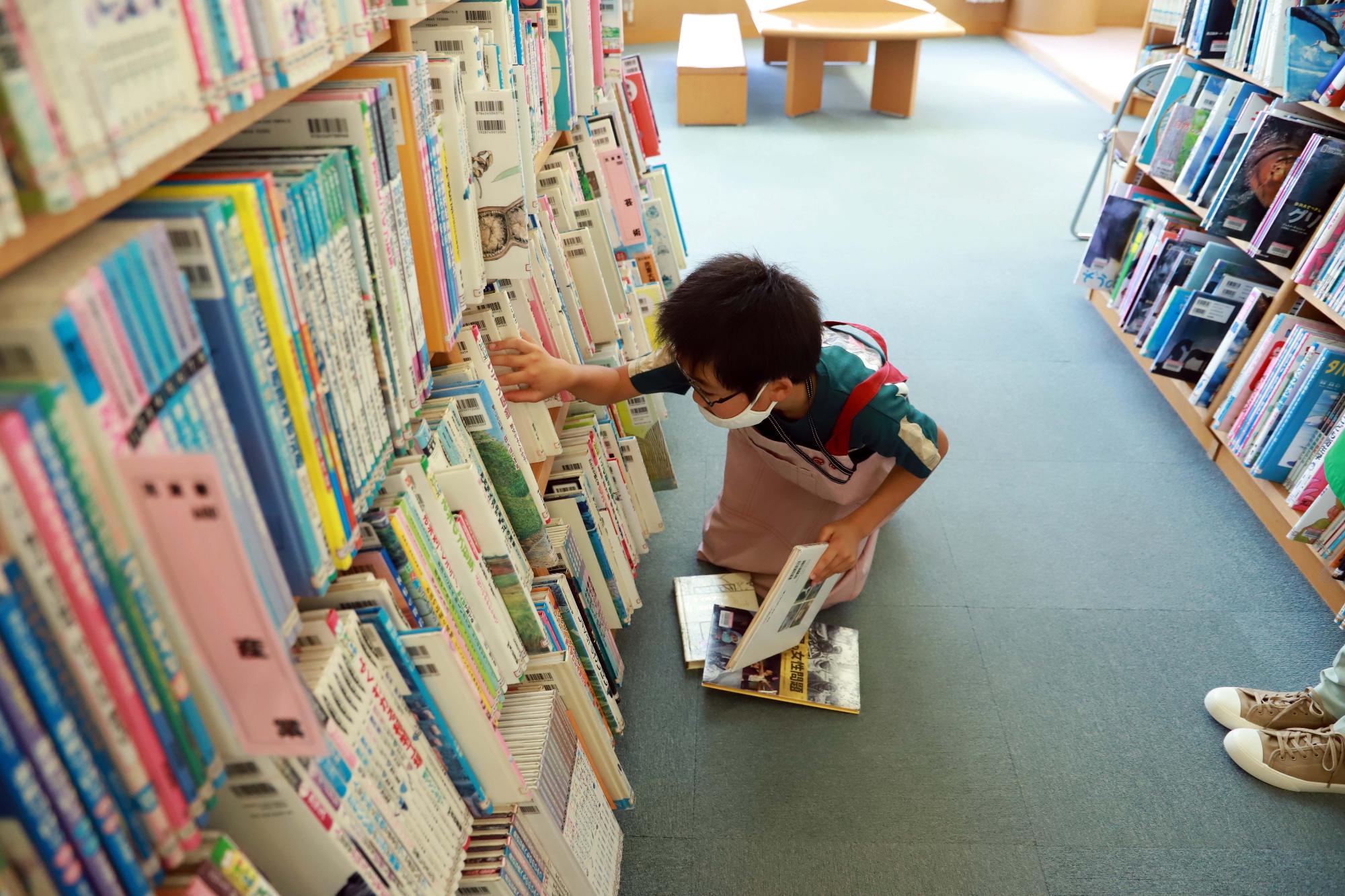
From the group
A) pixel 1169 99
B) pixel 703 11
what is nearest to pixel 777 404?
pixel 1169 99

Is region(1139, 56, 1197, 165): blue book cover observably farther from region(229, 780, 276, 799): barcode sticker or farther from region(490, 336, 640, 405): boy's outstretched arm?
region(229, 780, 276, 799): barcode sticker

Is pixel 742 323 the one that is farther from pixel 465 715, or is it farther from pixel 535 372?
pixel 465 715

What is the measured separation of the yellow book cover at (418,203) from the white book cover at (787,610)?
30.0 inches

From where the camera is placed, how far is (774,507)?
1.95 metres

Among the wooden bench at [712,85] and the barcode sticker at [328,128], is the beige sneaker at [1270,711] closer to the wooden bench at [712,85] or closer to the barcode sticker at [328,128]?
the barcode sticker at [328,128]

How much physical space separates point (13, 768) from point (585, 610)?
1.15 m

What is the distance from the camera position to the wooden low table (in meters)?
5.35

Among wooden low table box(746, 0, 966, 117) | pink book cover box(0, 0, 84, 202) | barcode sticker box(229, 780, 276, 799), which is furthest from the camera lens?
wooden low table box(746, 0, 966, 117)


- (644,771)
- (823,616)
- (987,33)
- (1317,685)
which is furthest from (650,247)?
(987,33)

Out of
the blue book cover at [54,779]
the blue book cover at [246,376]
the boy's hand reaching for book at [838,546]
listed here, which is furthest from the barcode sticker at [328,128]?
the boy's hand reaching for book at [838,546]

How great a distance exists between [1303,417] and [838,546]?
1.34m

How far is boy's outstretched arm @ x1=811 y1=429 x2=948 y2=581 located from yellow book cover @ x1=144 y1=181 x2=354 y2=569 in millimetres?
1025

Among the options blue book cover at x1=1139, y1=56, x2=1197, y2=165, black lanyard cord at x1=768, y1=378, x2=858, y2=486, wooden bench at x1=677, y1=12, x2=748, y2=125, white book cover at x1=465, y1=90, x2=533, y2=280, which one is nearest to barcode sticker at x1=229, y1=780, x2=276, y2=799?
white book cover at x1=465, y1=90, x2=533, y2=280

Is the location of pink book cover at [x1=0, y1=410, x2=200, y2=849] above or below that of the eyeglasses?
above
